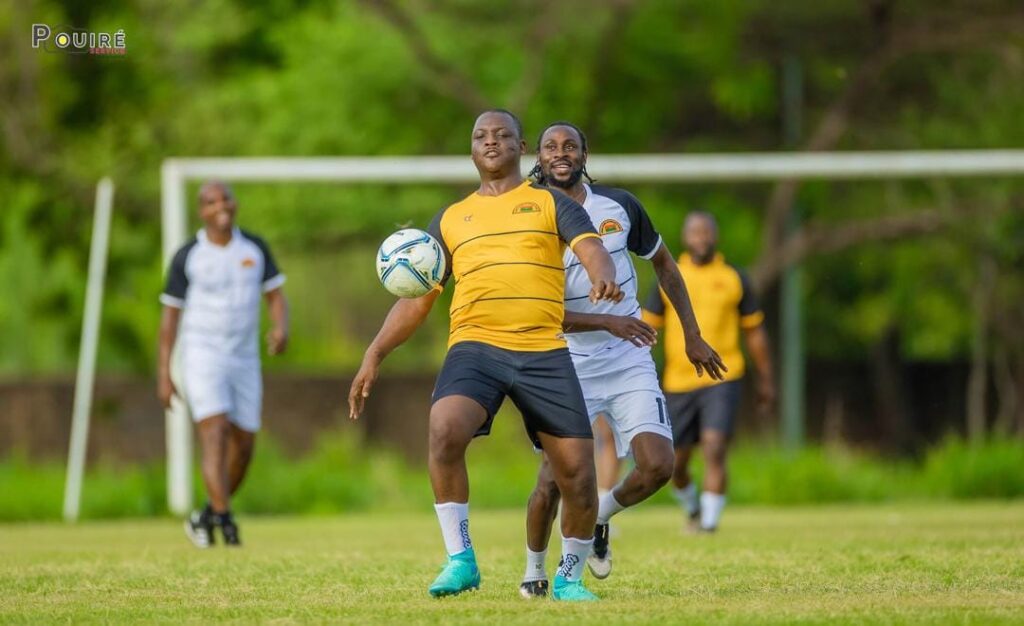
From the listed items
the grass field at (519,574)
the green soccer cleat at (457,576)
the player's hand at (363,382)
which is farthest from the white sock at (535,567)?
the player's hand at (363,382)

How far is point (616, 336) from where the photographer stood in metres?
8.81

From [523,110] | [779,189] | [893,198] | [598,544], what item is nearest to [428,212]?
[523,110]

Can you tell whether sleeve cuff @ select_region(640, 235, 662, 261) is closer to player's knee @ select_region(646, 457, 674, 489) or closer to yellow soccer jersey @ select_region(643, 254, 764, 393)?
player's knee @ select_region(646, 457, 674, 489)

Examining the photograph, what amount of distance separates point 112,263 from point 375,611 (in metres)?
18.7

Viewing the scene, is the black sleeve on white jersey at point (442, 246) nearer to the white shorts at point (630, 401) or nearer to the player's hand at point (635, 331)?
the player's hand at point (635, 331)

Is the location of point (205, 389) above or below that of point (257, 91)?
below

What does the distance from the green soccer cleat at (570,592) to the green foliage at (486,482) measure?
38.5ft

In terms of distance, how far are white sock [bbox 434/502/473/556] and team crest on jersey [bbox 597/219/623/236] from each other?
5.79ft

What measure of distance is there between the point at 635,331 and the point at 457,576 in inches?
54.3

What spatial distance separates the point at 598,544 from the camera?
936cm

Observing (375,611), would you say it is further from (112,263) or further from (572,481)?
(112,263)

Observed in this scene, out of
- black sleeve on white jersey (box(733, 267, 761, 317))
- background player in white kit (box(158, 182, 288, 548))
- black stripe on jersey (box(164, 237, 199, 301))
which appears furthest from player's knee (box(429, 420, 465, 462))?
black sleeve on white jersey (box(733, 267, 761, 317))

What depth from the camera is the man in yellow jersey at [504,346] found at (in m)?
7.85

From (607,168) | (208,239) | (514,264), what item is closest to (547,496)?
(514,264)
